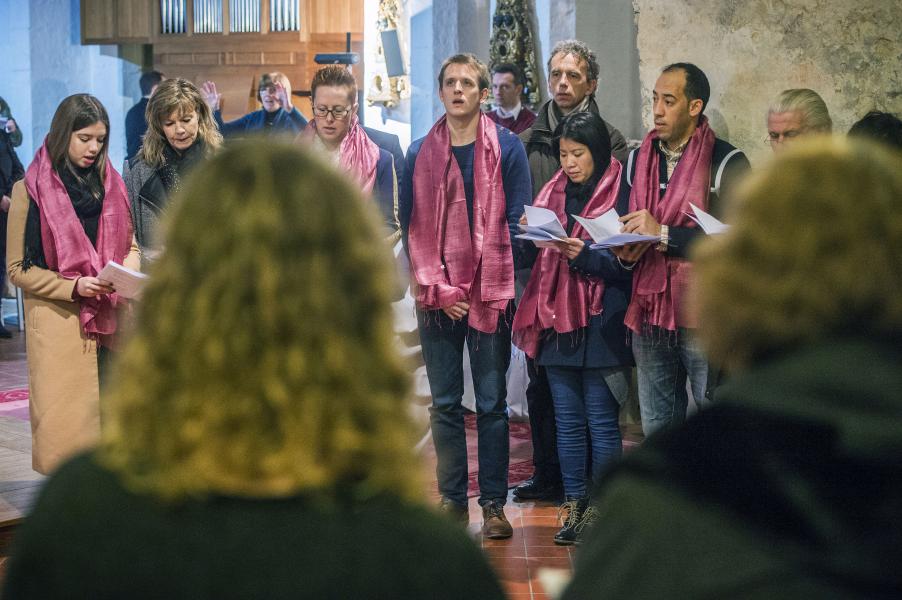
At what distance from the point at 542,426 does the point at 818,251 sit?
131 inches

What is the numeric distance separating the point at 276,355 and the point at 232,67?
11.0 meters

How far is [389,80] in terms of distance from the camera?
28.7 ft

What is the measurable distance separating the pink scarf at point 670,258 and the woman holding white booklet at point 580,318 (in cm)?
10

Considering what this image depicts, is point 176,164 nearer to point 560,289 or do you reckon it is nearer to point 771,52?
point 560,289

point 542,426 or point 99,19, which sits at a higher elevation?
point 99,19

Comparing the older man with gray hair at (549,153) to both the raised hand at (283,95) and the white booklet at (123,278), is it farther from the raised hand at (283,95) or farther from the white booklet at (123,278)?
the raised hand at (283,95)

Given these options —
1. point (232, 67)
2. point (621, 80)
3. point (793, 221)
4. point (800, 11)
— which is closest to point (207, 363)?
point (793, 221)

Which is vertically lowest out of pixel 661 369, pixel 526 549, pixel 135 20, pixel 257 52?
pixel 526 549

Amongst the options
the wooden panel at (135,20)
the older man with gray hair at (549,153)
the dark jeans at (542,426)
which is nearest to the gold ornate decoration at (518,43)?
the older man with gray hair at (549,153)

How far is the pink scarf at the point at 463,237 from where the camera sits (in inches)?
157

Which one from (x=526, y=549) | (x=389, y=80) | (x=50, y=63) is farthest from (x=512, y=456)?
(x=50, y=63)

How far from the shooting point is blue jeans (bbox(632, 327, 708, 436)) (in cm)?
382

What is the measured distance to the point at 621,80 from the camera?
5.82m

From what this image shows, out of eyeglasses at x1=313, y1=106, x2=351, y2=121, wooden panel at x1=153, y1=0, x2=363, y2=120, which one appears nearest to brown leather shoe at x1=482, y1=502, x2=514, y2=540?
eyeglasses at x1=313, y1=106, x2=351, y2=121
